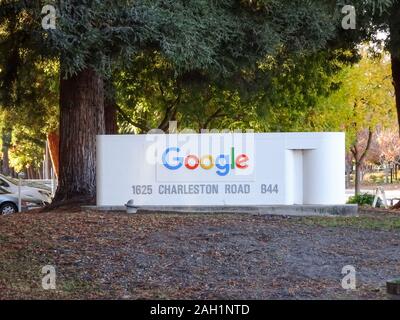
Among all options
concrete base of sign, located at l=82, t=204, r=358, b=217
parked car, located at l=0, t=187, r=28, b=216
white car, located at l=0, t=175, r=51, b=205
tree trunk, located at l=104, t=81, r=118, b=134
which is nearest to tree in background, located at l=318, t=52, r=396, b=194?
tree trunk, located at l=104, t=81, r=118, b=134

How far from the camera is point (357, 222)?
43.9 ft

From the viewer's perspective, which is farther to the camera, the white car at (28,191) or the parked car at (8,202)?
the white car at (28,191)

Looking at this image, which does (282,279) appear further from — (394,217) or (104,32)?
(394,217)

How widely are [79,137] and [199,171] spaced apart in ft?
10.6

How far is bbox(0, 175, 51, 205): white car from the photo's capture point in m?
25.7

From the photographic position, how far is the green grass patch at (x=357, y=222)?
12.8 meters

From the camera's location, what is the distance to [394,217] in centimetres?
1510

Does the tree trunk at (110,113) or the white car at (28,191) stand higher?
the tree trunk at (110,113)

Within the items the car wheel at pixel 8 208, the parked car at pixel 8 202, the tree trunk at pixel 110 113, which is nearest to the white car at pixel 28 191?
the parked car at pixel 8 202

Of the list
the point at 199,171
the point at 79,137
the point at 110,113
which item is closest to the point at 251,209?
the point at 199,171

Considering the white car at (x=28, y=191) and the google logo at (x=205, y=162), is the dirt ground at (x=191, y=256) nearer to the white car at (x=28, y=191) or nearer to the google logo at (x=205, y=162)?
the google logo at (x=205, y=162)

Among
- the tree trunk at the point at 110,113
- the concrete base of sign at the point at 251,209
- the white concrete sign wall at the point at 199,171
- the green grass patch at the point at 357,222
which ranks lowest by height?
the green grass patch at the point at 357,222

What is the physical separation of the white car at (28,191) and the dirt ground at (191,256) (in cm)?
1324

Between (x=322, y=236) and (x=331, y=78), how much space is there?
14.1 meters
